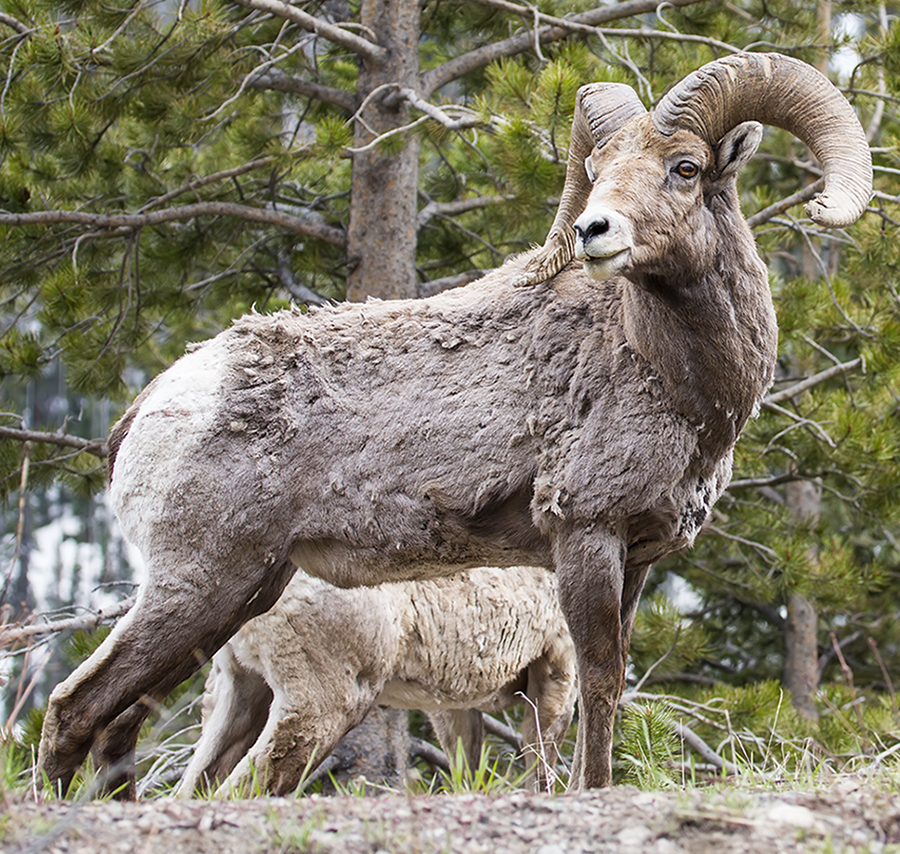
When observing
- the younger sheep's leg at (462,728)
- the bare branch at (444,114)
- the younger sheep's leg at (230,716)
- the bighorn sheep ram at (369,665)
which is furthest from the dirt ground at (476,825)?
the bare branch at (444,114)

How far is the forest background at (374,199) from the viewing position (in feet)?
20.9

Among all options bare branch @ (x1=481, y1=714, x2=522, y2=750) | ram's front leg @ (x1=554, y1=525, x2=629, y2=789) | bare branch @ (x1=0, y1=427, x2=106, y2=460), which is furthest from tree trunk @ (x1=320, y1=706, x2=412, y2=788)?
ram's front leg @ (x1=554, y1=525, x2=629, y2=789)

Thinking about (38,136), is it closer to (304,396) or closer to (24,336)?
(24,336)

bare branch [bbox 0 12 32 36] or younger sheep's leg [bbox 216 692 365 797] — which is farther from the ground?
bare branch [bbox 0 12 32 36]

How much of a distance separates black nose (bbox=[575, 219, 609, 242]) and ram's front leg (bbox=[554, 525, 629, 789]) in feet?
3.46

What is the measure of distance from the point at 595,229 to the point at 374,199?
3979mm

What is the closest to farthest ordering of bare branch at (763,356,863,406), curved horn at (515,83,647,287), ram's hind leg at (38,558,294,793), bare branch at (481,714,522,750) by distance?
1. ram's hind leg at (38,558,294,793)
2. curved horn at (515,83,647,287)
3. bare branch at (763,356,863,406)
4. bare branch at (481,714,522,750)

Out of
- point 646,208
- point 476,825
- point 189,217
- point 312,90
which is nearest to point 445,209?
point 312,90

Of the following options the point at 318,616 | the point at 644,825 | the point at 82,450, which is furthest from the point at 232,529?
the point at 82,450

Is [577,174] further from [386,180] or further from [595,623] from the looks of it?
[386,180]

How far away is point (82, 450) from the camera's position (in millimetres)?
7000

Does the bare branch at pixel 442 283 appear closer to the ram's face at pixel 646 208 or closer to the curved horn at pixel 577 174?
the curved horn at pixel 577 174

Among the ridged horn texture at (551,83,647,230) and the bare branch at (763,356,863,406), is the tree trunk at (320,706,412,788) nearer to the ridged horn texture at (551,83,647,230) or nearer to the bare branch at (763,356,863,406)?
the bare branch at (763,356,863,406)

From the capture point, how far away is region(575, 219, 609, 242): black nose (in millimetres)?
3502
